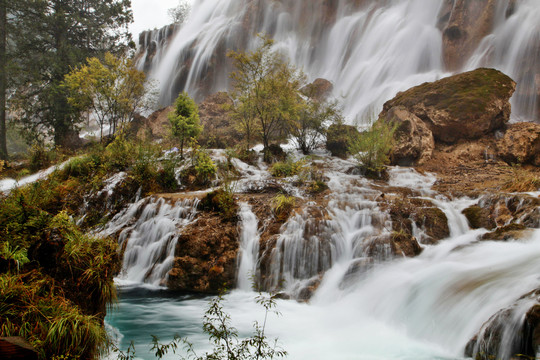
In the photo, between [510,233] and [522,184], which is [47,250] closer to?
[510,233]

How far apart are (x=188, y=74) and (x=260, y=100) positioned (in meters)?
17.6

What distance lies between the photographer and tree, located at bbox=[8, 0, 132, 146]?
17.6m

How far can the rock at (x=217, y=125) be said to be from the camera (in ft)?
59.6

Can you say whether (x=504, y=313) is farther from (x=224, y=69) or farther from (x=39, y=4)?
(x=224, y=69)

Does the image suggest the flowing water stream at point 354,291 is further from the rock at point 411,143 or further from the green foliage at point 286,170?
the rock at point 411,143

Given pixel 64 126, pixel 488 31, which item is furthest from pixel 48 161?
pixel 488 31

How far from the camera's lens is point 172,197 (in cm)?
856

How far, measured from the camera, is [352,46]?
26.0 m

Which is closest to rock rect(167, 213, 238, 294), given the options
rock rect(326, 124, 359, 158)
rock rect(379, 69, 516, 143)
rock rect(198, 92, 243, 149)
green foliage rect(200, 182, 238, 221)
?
green foliage rect(200, 182, 238, 221)

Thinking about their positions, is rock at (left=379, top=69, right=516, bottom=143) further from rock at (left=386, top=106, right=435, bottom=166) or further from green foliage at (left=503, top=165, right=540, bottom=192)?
green foliage at (left=503, top=165, right=540, bottom=192)

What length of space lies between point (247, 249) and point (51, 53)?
63.6ft

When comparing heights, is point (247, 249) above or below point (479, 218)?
below

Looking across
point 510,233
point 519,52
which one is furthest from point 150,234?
point 519,52

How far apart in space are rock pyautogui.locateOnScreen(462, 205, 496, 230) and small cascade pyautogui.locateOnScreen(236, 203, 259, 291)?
5.39 m
